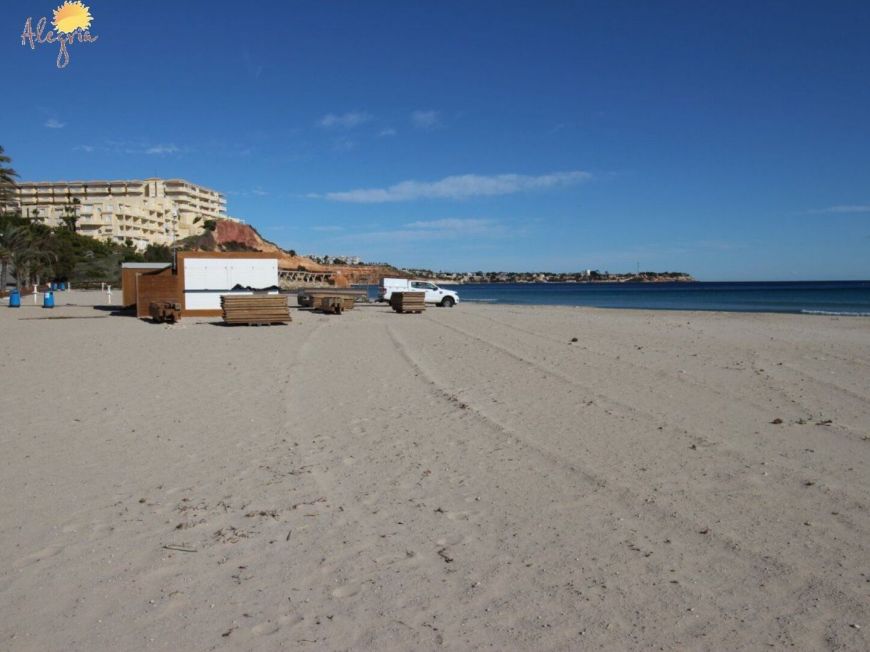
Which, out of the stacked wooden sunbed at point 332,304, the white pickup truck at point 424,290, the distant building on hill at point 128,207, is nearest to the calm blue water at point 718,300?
the white pickup truck at point 424,290

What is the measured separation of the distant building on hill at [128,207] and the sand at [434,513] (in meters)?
111

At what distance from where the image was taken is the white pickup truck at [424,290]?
40.4 m

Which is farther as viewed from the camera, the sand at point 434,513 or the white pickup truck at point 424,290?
the white pickup truck at point 424,290

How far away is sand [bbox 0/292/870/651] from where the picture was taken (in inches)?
138

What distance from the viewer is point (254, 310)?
73.9 feet

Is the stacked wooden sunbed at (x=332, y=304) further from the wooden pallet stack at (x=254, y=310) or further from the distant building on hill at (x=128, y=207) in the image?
the distant building on hill at (x=128, y=207)

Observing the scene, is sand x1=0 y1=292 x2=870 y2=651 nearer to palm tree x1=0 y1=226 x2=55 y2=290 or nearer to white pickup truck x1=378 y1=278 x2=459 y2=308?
white pickup truck x1=378 y1=278 x2=459 y2=308

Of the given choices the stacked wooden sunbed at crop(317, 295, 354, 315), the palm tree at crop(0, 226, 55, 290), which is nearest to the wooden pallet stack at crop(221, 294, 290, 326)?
the stacked wooden sunbed at crop(317, 295, 354, 315)

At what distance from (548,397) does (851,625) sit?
6.23 metres

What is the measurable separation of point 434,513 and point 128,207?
128548mm

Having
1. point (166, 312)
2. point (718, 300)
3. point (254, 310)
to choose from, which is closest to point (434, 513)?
point (254, 310)

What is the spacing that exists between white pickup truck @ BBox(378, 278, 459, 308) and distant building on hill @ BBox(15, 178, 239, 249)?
266 feet

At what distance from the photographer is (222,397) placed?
31.6 ft

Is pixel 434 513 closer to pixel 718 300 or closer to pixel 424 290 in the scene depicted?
pixel 424 290
